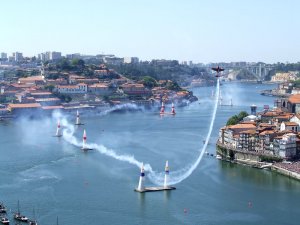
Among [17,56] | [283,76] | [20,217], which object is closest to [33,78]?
[17,56]

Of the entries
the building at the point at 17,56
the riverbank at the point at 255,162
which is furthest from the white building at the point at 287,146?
the building at the point at 17,56

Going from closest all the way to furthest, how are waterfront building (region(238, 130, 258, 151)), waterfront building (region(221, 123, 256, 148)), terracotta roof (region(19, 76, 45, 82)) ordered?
waterfront building (region(238, 130, 258, 151)), waterfront building (region(221, 123, 256, 148)), terracotta roof (region(19, 76, 45, 82))

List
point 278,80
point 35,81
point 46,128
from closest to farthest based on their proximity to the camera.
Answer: point 46,128
point 35,81
point 278,80

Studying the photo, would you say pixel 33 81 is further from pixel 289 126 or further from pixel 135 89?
pixel 289 126

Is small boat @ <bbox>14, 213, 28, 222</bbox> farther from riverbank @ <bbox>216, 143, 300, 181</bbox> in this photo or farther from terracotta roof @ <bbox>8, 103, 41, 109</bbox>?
terracotta roof @ <bbox>8, 103, 41, 109</bbox>

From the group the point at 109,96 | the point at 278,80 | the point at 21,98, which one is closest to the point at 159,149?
the point at 21,98

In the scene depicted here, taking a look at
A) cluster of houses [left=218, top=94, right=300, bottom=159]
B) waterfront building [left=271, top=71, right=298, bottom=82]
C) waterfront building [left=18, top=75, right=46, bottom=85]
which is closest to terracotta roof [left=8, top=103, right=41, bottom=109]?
waterfront building [left=18, top=75, right=46, bottom=85]

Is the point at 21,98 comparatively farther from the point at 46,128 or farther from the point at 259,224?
the point at 259,224
